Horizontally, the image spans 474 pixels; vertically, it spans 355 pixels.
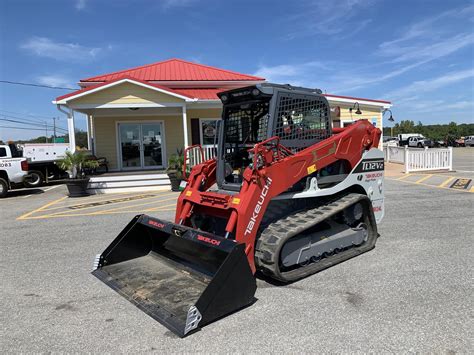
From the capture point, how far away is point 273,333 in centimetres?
337

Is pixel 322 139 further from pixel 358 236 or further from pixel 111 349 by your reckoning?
pixel 111 349

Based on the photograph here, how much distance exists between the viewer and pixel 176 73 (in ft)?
62.3

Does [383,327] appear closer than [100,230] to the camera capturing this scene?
Yes

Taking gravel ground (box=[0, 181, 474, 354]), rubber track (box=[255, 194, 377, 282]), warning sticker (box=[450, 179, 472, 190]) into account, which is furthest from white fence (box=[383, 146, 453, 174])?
rubber track (box=[255, 194, 377, 282])

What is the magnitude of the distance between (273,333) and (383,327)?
3.34 feet

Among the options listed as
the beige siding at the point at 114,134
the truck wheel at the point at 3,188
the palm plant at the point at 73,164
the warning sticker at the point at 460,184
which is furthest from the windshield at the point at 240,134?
the truck wheel at the point at 3,188

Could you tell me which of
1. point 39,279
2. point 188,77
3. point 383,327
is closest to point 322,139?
point 383,327

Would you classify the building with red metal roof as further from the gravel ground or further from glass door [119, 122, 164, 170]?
the gravel ground

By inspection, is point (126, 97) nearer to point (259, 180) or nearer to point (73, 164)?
point (73, 164)

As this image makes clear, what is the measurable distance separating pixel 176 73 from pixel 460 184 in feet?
44.9

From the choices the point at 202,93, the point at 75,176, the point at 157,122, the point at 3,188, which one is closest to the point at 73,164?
the point at 75,176

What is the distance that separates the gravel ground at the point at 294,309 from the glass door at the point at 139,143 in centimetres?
1116

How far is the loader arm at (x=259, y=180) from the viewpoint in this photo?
4.28m

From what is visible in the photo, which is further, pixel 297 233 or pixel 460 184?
pixel 460 184
